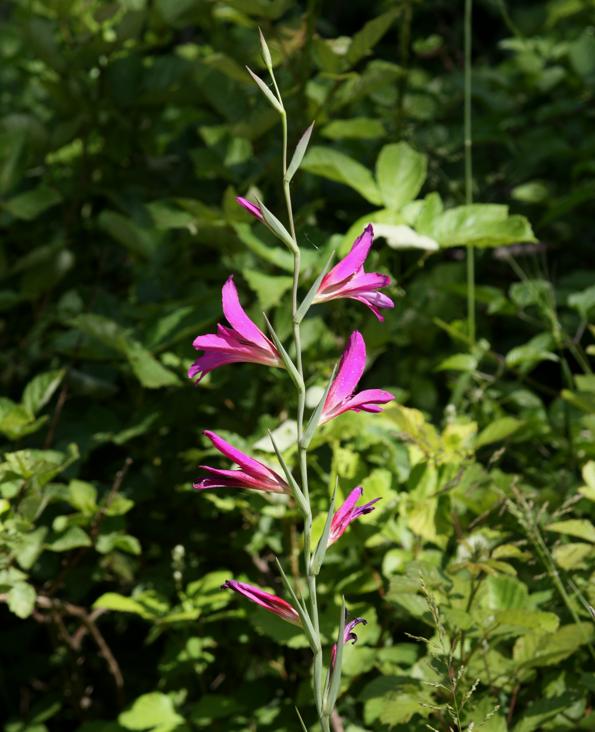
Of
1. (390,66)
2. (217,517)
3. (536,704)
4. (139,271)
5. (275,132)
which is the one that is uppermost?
(390,66)

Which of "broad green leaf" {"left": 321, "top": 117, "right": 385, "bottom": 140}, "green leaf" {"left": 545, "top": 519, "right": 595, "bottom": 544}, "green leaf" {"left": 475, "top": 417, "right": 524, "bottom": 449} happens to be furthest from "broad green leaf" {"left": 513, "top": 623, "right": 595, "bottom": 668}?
"broad green leaf" {"left": 321, "top": 117, "right": 385, "bottom": 140}

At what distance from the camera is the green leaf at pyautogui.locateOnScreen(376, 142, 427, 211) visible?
1.80 meters

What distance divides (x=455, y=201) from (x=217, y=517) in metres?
0.96

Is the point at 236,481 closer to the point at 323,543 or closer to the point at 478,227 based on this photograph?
the point at 323,543

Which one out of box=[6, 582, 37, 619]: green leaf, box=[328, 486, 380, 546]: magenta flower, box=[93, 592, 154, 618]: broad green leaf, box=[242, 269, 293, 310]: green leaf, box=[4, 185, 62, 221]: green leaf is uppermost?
box=[328, 486, 380, 546]: magenta flower

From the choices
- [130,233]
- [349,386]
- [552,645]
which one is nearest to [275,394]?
Answer: [130,233]

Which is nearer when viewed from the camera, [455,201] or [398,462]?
[398,462]

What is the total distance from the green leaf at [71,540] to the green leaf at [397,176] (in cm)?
80

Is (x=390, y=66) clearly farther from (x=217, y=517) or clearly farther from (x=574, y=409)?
(x=217, y=517)

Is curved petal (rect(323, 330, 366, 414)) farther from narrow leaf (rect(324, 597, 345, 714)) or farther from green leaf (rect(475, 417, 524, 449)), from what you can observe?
green leaf (rect(475, 417, 524, 449))

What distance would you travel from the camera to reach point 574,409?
203cm

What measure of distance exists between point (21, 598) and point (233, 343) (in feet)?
2.34

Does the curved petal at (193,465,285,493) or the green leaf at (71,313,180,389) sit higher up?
the curved petal at (193,465,285,493)

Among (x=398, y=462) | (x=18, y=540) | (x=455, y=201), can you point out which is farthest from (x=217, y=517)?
(x=455, y=201)
